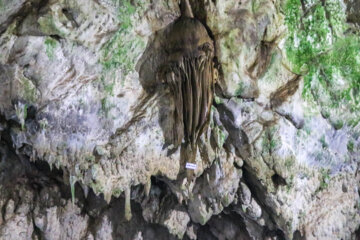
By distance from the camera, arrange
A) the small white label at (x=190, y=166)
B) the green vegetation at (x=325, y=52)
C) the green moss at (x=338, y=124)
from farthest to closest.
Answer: the green moss at (x=338, y=124)
the green vegetation at (x=325, y=52)
the small white label at (x=190, y=166)

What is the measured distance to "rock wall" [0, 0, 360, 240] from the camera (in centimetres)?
282

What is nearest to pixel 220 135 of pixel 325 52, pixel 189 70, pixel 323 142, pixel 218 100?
pixel 218 100

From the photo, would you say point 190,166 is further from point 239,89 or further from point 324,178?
point 324,178

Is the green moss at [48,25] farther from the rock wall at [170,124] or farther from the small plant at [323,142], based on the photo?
the small plant at [323,142]

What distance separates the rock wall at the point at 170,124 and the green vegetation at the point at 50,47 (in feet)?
0.04

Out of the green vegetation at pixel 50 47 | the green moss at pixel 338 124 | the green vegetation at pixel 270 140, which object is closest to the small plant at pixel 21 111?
the green vegetation at pixel 50 47

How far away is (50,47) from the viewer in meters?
2.78

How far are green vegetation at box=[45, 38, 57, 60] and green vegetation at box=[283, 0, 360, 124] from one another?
5.98 ft

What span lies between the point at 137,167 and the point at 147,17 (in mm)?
1136

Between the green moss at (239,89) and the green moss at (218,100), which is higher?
the green moss at (239,89)

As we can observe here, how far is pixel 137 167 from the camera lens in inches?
126

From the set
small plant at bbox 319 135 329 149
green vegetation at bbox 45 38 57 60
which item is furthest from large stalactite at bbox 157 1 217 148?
small plant at bbox 319 135 329 149

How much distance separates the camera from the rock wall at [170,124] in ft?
9.27

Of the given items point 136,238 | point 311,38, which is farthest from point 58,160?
point 311,38
